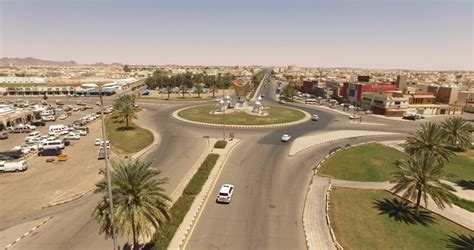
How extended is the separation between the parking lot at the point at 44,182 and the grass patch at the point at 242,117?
1413 inches

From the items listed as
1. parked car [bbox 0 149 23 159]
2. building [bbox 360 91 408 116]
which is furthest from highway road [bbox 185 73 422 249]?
building [bbox 360 91 408 116]

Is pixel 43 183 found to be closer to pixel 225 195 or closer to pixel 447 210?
pixel 225 195

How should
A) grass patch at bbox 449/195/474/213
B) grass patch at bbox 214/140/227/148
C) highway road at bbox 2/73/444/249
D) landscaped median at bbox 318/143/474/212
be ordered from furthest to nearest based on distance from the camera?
grass patch at bbox 214/140/227/148 < landscaped median at bbox 318/143/474/212 < grass patch at bbox 449/195/474/213 < highway road at bbox 2/73/444/249

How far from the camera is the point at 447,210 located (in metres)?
37.8

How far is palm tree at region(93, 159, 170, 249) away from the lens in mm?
22109

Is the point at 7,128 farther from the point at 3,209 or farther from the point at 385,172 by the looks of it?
the point at 385,172

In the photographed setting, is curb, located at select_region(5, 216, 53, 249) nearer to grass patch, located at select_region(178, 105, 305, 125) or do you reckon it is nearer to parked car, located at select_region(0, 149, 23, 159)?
parked car, located at select_region(0, 149, 23, 159)

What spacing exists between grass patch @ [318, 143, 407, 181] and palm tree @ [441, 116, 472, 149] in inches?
480

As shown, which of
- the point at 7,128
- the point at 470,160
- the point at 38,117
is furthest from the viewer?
the point at 38,117

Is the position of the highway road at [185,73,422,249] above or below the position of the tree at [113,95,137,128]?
below

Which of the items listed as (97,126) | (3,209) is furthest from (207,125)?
(3,209)

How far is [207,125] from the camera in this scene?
8169cm

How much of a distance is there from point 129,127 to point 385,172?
62.7m

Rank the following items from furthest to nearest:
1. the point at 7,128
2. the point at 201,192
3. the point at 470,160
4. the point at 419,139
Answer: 1. the point at 7,128
2. the point at 470,160
3. the point at 419,139
4. the point at 201,192
